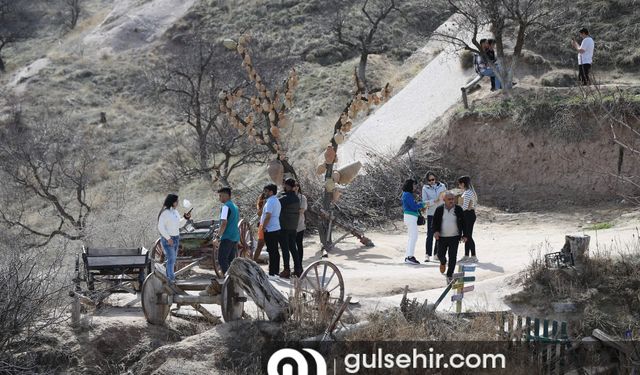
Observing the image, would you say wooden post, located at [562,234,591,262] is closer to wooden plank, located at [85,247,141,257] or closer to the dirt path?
the dirt path

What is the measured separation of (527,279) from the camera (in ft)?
43.8

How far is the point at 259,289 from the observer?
461 inches

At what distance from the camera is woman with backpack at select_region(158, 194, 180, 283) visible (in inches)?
523

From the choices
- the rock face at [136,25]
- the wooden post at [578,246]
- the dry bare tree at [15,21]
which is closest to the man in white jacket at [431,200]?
the wooden post at [578,246]

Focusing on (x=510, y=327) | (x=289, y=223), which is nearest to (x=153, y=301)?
(x=289, y=223)

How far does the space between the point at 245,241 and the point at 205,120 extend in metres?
16.0

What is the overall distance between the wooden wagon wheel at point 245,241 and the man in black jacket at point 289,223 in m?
0.80

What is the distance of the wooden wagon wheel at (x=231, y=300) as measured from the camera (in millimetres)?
11852

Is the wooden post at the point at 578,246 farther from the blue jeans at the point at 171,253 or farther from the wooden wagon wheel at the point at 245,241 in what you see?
the blue jeans at the point at 171,253

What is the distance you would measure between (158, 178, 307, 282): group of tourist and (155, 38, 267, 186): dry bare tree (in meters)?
9.05

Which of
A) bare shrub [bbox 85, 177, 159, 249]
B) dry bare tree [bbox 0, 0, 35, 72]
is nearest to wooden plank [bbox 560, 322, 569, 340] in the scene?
bare shrub [bbox 85, 177, 159, 249]

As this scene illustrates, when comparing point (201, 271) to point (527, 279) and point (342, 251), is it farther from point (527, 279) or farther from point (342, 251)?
point (527, 279)

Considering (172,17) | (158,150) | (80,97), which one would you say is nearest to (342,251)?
(158,150)

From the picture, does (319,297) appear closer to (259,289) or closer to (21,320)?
(259,289)
